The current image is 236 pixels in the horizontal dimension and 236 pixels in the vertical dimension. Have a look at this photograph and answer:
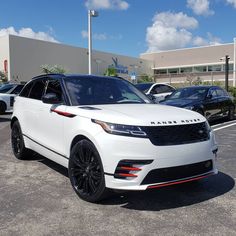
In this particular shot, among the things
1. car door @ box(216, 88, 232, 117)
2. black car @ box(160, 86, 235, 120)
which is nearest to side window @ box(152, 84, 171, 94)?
black car @ box(160, 86, 235, 120)

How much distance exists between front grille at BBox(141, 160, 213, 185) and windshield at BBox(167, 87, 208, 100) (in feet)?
25.0

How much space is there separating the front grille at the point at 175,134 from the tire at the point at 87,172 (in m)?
0.69

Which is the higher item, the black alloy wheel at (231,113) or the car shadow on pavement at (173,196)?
the black alloy wheel at (231,113)

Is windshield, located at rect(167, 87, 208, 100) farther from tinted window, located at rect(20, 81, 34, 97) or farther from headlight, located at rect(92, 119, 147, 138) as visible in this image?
headlight, located at rect(92, 119, 147, 138)

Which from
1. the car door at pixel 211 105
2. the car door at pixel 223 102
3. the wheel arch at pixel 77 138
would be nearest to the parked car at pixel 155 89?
the car door at pixel 223 102

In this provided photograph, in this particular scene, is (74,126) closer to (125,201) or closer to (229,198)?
(125,201)

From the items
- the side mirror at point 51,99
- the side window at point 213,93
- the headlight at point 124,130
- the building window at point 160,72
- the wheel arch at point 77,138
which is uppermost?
the building window at point 160,72

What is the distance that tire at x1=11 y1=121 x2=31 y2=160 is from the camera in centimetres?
640

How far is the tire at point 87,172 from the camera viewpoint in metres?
4.00

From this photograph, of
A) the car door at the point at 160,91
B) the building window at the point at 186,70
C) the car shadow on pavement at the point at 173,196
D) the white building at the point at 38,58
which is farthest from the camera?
the building window at the point at 186,70

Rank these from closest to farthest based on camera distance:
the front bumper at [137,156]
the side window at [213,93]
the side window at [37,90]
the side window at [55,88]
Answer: the front bumper at [137,156] < the side window at [55,88] < the side window at [37,90] < the side window at [213,93]

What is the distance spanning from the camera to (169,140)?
3.87m

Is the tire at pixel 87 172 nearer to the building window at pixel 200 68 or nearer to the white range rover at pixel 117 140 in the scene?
the white range rover at pixel 117 140

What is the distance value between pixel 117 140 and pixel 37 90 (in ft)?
8.98
